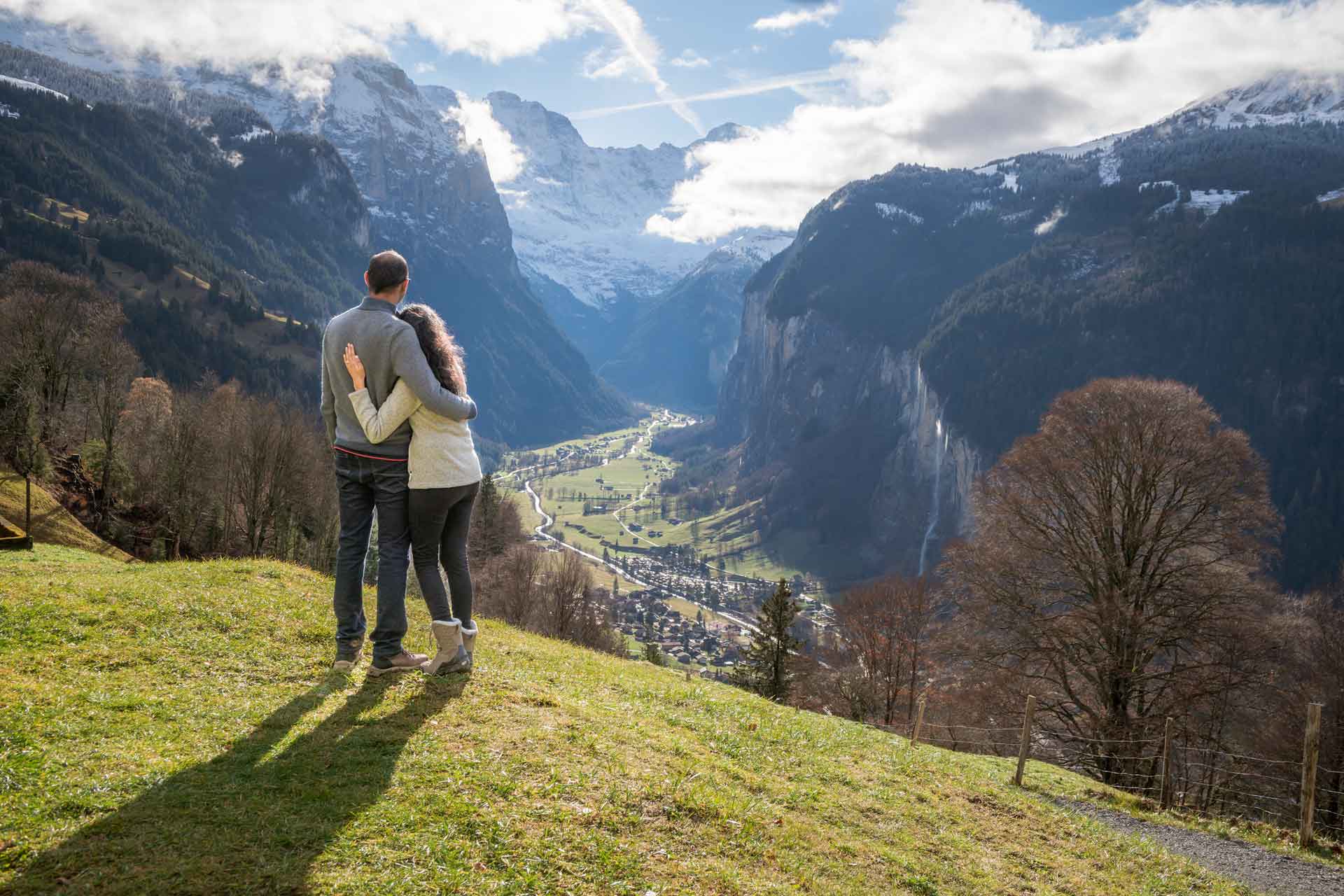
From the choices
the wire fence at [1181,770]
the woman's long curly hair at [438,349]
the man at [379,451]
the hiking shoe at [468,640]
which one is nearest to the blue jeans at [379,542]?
the man at [379,451]

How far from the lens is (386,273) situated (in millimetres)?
8789

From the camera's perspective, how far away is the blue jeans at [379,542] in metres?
8.82

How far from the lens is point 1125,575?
29.5 meters

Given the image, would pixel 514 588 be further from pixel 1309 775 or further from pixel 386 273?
pixel 386 273

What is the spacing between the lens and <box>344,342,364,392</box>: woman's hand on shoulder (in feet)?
27.9

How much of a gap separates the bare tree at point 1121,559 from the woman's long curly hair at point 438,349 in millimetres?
26771

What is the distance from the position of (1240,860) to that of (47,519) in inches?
1916

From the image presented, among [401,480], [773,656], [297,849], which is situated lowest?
[773,656]

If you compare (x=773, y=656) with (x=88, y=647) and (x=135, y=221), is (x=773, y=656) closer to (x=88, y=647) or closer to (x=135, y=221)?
(x=88, y=647)

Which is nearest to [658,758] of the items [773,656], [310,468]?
[773,656]

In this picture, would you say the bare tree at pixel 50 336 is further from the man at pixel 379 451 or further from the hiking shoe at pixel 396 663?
the hiking shoe at pixel 396 663

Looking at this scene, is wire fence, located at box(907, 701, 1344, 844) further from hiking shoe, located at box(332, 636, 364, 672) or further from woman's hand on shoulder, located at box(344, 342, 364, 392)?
woman's hand on shoulder, located at box(344, 342, 364, 392)

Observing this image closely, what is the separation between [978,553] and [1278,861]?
18801 millimetres

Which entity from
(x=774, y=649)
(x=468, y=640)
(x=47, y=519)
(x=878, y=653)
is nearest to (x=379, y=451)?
(x=468, y=640)
